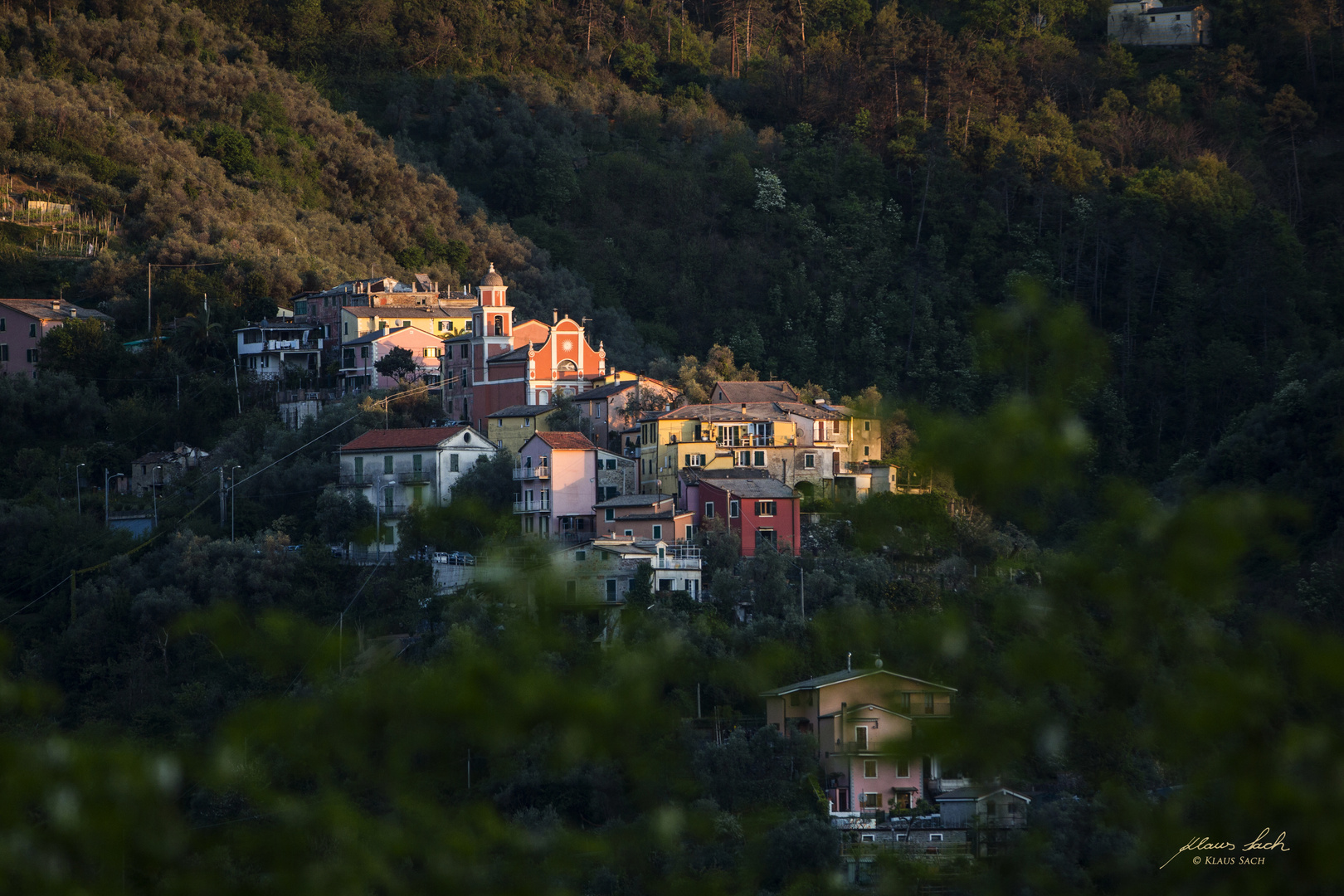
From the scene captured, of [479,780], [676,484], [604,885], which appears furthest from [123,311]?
[479,780]

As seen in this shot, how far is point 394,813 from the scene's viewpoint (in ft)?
20.5

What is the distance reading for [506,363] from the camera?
39938 mm

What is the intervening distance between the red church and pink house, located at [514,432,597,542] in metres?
4.84

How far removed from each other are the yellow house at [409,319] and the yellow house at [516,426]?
6.01 meters

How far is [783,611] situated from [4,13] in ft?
155

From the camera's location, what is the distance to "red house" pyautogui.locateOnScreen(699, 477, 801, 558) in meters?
33.2

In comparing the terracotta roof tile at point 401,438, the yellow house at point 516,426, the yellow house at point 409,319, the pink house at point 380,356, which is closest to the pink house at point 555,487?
the terracotta roof tile at point 401,438

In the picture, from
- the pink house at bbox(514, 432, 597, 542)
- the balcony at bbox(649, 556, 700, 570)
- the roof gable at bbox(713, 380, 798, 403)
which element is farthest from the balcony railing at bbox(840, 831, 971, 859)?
the roof gable at bbox(713, 380, 798, 403)

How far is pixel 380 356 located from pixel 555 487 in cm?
942

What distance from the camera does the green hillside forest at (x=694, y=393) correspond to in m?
5.11

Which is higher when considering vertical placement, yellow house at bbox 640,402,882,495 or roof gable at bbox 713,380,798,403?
roof gable at bbox 713,380,798,403

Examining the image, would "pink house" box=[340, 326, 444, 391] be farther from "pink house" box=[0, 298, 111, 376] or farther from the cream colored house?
the cream colored house

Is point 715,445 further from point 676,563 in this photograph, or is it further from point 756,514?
point 676,563

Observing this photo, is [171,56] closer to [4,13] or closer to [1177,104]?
[4,13]
